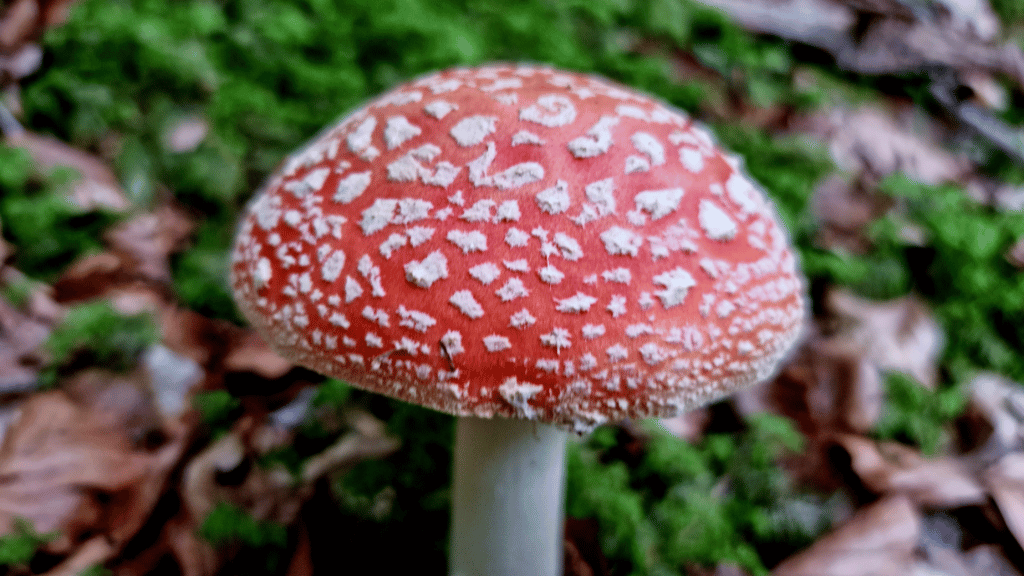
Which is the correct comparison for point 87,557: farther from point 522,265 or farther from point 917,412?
point 917,412

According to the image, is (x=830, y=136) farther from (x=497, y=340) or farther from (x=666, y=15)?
(x=497, y=340)

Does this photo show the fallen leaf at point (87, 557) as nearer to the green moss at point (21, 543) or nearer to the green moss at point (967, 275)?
the green moss at point (21, 543)

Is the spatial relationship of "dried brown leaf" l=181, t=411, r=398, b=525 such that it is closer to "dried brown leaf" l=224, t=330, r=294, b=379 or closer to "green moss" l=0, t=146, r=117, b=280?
"dried brown leaf" l=224, t=330, r=294, b=379

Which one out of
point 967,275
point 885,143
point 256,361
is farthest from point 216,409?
point 885,143

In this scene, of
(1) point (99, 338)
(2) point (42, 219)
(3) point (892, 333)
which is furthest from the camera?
(3) point (892, 333)

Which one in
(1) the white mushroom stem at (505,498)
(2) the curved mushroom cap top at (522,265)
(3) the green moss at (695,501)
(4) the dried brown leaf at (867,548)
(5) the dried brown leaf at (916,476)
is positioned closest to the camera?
(2) the curved mushroom cap top at (522,265)

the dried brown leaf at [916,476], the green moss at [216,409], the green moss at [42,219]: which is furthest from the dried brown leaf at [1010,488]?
the green moss at [42,219]
